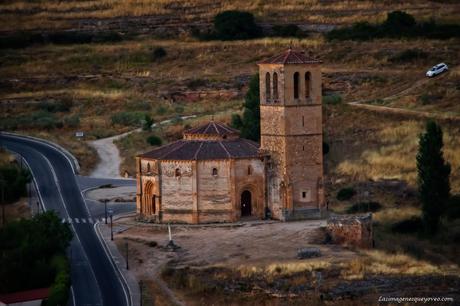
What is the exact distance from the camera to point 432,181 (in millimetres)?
86562

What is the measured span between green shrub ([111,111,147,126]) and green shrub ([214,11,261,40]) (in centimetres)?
2386

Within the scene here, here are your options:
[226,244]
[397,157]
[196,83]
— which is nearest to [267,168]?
[226,244]

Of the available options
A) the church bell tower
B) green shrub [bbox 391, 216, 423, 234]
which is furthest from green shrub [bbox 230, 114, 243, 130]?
green shrub [bbox 391, 216, 423, 234]

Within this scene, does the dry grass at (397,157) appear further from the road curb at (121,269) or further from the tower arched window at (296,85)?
the road curb at (121,269)

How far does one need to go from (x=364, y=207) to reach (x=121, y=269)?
58.7 feet

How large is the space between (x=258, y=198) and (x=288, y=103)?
5.44 meters

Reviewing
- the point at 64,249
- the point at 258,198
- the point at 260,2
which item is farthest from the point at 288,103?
the point at 260,2

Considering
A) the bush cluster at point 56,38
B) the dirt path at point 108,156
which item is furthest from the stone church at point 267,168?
the bush cluster at point 56,38

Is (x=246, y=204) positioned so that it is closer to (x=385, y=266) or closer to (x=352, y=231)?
(x=352, y=231)

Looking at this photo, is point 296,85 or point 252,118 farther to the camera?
point 252,118

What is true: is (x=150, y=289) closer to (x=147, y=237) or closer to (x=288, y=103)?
(x=147, y=237)

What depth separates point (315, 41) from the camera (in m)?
143

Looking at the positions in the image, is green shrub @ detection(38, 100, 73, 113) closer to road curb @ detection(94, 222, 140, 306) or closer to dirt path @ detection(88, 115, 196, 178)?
dirt path @ detection(88, 115, 196, 178)

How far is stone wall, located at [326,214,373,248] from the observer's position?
269ft
